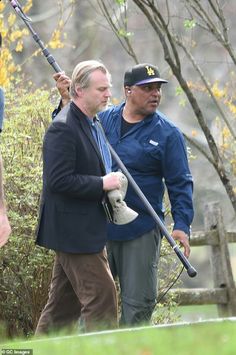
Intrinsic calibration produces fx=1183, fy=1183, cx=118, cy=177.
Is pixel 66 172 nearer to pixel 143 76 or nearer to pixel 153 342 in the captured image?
pixel 143 76

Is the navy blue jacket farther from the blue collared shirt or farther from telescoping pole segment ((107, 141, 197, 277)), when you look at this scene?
the blue collared shirt

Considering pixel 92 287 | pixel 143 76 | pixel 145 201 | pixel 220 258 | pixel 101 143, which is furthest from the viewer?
pixel 220 258

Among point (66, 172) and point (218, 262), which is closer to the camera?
point (66, 172)

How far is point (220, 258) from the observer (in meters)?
12.4

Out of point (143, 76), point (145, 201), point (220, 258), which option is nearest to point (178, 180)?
point (145, 201)

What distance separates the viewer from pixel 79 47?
1080 inches

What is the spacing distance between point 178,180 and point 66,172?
111 cm

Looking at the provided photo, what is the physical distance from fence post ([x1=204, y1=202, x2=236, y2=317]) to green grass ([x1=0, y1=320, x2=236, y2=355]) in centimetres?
737

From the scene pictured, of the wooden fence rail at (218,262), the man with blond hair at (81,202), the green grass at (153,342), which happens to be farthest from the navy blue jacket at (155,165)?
the wooden fence rail at (218,262)

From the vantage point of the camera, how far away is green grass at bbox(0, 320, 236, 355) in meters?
4.14

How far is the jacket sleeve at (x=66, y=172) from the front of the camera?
22.0 ft

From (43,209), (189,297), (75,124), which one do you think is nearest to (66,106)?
(75,124)

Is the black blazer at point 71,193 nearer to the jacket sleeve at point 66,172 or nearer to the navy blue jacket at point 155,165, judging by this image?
the jacket sleeve at point 66,172

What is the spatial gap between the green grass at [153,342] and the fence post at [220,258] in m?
7.37
